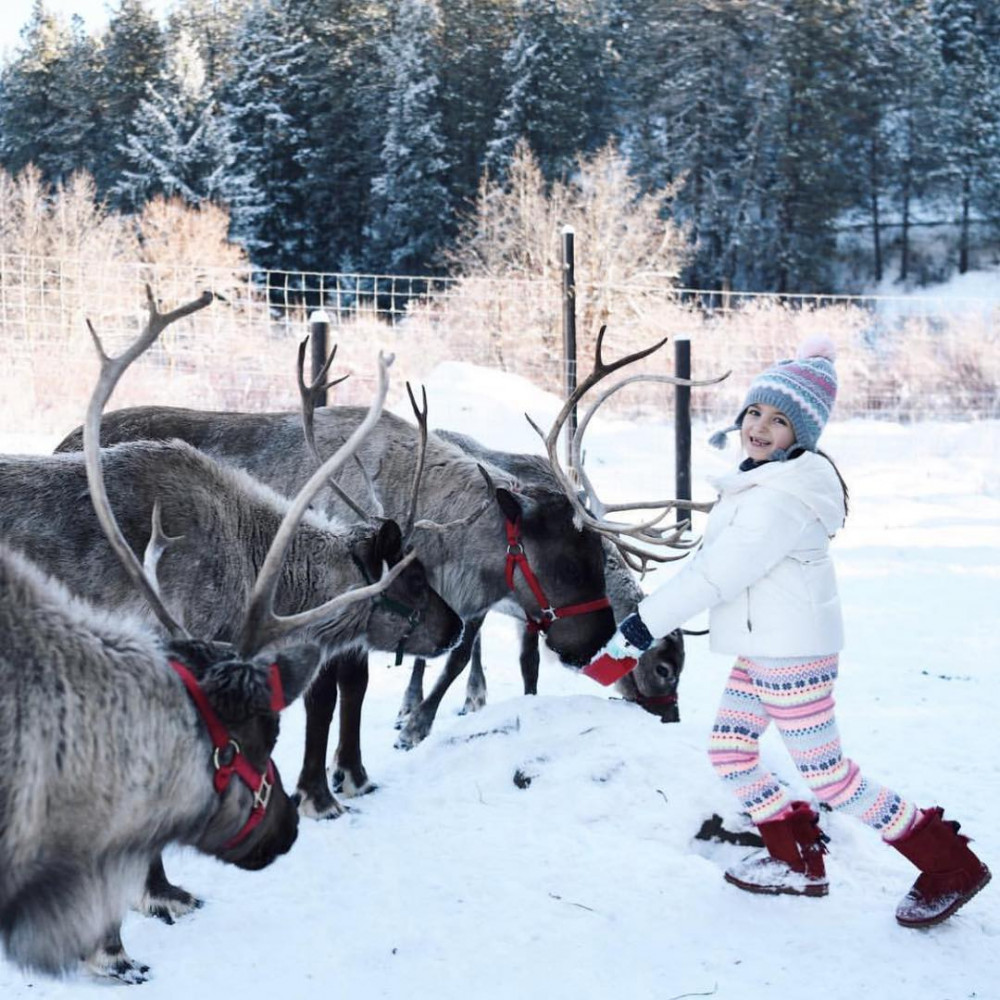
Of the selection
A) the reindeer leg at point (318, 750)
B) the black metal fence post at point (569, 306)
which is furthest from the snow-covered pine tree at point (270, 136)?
the reindeer leg at point (318, 750)

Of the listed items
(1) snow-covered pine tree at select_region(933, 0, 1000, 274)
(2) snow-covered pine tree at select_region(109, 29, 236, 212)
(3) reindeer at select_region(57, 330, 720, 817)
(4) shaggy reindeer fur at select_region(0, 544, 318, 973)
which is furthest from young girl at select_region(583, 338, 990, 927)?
(1) snow-covered pine tree at select_region(933, 0, 1000, 274)

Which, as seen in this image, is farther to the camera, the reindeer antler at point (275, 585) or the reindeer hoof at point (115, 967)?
the reindeer hoof at point (115, 967)

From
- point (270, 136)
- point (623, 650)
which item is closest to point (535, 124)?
point (270, 136)

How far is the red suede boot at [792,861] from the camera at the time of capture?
122 inches

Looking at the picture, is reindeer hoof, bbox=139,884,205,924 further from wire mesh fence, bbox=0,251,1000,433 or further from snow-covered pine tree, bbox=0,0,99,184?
snow-covered pine tree, bbox=0,0,99,184

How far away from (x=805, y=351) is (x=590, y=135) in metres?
42.0

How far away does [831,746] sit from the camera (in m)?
2.95

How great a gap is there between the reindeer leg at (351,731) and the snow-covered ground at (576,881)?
85mm

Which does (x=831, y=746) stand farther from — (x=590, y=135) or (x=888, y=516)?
A: (x=590, y=135)

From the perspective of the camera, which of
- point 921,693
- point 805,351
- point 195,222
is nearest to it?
point 805,351

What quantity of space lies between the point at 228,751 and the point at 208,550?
1304 millimetres

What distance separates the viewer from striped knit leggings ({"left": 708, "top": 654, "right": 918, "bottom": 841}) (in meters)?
2.92

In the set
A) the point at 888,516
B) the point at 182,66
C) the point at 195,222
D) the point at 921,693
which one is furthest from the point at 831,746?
the point at 182,66

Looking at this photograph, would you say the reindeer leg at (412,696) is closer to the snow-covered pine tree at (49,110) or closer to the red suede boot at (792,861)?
the red suede boot at (792,861)
